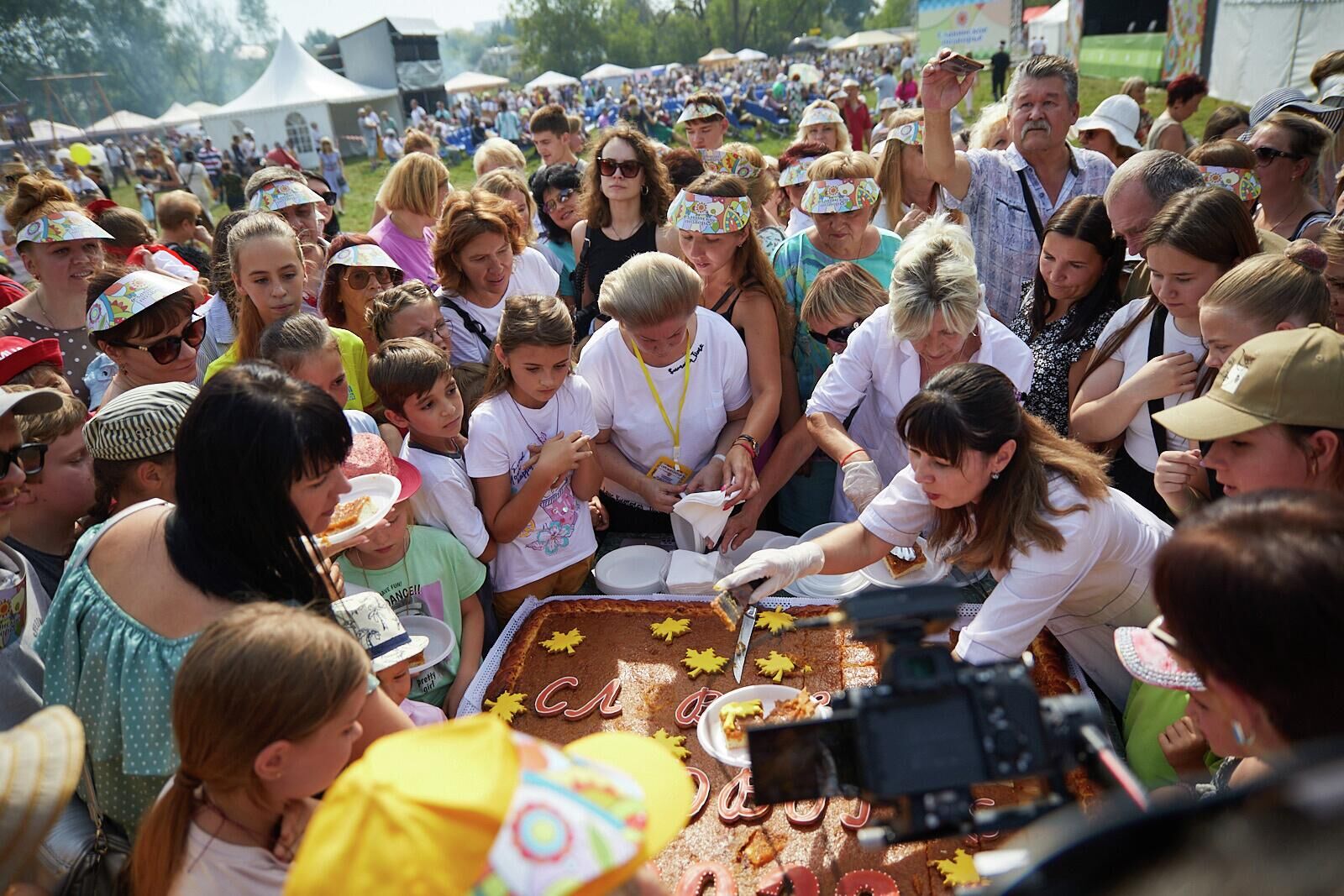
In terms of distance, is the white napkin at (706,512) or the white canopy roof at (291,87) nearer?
the white napkin at (706,512)

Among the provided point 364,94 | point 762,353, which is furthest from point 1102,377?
point 364,94

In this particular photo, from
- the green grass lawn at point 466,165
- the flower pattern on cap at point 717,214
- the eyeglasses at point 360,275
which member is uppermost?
the flower pattern on cap at point 717,214

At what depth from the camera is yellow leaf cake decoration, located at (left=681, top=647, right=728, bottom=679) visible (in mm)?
2572

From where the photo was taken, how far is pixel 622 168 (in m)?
4.74

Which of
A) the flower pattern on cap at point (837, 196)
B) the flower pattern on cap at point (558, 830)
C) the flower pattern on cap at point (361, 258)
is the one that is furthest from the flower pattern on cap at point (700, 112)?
the flower pattern on cap at point (558, 830)

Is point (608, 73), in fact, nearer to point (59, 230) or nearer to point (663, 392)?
point (59, 230)

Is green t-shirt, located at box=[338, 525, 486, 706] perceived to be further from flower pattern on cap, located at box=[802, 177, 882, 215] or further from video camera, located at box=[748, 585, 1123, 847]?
flower pattern on cap, located at box=[802, 177, 882, 215]

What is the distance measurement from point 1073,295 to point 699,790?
258 centimetres

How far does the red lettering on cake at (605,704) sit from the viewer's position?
245 centimetres

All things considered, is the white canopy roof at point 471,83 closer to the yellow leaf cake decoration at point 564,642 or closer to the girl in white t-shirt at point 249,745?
the yellow leaf cake decoration at point 564,642

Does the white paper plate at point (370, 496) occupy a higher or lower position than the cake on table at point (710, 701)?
higher

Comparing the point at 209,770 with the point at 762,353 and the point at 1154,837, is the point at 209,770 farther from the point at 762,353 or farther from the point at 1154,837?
the point at 762,353

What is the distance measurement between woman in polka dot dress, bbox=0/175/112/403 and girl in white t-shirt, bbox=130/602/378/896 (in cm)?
349

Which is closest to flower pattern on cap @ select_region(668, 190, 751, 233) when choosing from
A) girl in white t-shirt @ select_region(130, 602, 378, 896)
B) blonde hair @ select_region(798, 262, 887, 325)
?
blonde hair @ select_region(798, 262, 887, 325)
